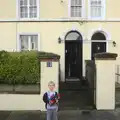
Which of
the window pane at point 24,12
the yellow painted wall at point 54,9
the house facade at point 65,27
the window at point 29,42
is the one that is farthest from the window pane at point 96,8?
the window pane at point 24,12

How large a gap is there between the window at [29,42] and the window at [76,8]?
270 cm

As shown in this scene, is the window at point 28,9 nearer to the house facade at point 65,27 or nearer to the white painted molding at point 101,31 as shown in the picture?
the house facade at point 65,27

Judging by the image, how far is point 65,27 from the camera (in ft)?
75.5

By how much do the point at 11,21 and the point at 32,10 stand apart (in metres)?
1.48

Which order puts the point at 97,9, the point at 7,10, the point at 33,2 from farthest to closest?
the point at 33,2
the point at 97,9
the point at 7,10

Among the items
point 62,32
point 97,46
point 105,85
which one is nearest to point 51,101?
point 105,85

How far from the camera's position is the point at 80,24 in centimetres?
2294

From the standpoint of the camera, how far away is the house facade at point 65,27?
75.3 ft

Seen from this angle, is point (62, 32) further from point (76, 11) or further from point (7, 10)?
point (7, 10)

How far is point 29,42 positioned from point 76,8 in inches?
140

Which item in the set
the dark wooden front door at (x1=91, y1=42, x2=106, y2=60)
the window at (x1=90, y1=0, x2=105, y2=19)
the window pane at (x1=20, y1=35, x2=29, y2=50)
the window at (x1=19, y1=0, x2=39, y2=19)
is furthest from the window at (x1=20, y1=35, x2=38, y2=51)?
the window at (x1=90, y1=0, x2=105, y2=19)

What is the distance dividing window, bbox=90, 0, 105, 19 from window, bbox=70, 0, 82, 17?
69 cm

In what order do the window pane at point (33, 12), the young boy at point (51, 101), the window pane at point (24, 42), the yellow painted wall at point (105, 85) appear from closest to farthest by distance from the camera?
the young boy at point (51, 101) → the yellow painted wall at point (105, 85) → the window pane at point (33, 12) → the window pane at point (24, 42)

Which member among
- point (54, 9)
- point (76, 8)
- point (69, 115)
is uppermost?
point (76, 8)
